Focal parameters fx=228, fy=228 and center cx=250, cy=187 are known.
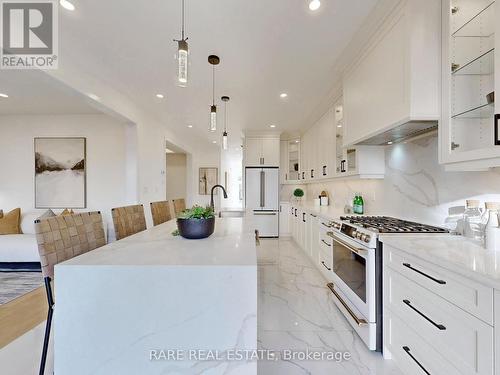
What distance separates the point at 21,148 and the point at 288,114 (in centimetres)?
494

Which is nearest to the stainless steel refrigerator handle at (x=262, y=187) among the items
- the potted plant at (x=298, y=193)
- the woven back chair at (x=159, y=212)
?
the potted plant at (x=298, y=193)

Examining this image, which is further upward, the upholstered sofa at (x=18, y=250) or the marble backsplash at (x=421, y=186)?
the marble backsplash at (x=421, y=186)

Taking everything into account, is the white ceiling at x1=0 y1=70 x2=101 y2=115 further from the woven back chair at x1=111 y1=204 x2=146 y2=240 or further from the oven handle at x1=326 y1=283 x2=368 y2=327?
the oven handle at x1=326 y1=283 x2=368 y2=327

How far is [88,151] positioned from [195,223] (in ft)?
12.5

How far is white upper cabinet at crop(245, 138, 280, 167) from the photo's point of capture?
18.4 feet

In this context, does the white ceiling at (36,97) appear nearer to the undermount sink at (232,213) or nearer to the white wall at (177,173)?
the undermount sink at (232,213)

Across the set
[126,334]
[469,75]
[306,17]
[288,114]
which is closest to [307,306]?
[126,334]

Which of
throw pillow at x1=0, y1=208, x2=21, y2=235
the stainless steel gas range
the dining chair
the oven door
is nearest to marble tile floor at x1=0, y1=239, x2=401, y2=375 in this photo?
the stainless steel gas range

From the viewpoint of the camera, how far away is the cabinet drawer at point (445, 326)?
978mm

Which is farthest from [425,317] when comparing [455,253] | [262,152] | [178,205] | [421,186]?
[262,152]

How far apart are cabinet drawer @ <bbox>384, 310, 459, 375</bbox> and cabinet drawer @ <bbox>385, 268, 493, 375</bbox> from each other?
1.5 inches

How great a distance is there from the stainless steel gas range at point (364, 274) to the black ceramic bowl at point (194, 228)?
1.24m

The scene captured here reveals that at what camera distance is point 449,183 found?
179cm

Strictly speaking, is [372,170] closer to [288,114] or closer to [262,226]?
[288,114]
